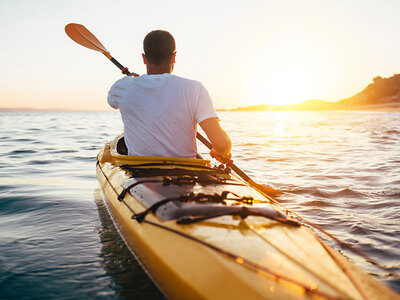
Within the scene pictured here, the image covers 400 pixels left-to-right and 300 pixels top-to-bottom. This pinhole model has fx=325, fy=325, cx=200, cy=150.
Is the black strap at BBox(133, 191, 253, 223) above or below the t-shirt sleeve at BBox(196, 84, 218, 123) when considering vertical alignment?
below

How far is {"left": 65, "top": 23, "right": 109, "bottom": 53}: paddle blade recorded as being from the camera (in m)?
6.90

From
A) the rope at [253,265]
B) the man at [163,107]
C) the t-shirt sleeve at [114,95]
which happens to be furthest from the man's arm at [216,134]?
the rope at [253,265]

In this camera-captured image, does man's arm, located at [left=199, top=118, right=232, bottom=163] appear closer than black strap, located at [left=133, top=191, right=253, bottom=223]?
No

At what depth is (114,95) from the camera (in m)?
3.40

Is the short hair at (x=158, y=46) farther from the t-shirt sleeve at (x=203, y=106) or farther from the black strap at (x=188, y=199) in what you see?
the black strap at (x=188, y=199)

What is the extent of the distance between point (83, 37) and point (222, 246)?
6470 mm

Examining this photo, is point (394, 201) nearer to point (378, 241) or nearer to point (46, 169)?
point (378, 241)

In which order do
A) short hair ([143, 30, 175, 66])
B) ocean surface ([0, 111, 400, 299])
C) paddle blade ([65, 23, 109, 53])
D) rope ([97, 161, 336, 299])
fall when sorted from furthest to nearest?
1. paddle blade ([65, 23, 109, 53])
2. short hair ([143, 30, 175, 66])
3. ocean surface ([0, 111, 400, 299])
4. rope ([97, 161, 336, 299])

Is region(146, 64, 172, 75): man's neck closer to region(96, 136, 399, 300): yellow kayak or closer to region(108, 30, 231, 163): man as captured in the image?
region(108, 30, 231, 163): man

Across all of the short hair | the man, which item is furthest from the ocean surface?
the short hair

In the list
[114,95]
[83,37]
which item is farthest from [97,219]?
[83,37]

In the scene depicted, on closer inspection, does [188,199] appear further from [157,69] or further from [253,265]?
[157,69]

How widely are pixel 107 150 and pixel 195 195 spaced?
341cm

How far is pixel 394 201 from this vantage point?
5.16 m
